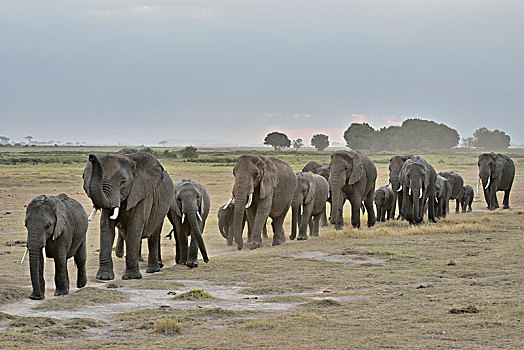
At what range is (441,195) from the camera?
27359 mm

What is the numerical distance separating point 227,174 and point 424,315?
49.6 metres

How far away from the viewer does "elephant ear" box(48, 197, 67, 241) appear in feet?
37.8

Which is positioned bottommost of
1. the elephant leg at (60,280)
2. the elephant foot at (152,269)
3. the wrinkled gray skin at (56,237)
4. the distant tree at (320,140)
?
the elephant foot at (152,269)

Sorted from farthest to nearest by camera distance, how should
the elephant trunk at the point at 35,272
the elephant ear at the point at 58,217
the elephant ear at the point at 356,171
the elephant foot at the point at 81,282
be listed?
1. the elephant ear at the point at 356,171
2. the elephant foot at the point at 81,282
3. the elephant ear at the point at 58,217
4. the elephant trunk at the point at 35,272

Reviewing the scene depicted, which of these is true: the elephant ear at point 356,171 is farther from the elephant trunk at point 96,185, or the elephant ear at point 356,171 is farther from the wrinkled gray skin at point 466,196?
the elephant trunk at point 96,185

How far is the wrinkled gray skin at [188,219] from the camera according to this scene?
15.2m

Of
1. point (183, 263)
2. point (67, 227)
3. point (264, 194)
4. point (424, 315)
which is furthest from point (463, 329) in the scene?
point (264, 194)

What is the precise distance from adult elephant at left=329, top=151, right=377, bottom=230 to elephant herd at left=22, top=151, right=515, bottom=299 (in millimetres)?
34

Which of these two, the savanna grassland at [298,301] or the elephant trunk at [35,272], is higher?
the elephant trunk at [35,272]

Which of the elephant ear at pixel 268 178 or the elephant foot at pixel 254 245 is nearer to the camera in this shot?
the elephant foot at pixel 254 245

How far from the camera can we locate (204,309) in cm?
1023

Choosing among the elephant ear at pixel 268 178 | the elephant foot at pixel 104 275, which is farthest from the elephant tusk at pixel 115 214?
the elephant ear at pixel 268 178

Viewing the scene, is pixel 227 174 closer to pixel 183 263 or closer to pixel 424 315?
pixel 183 263

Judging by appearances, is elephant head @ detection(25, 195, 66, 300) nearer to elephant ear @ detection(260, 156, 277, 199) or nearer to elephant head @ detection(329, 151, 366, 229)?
elephant ear @ detection(260, 156, 277, 199)
